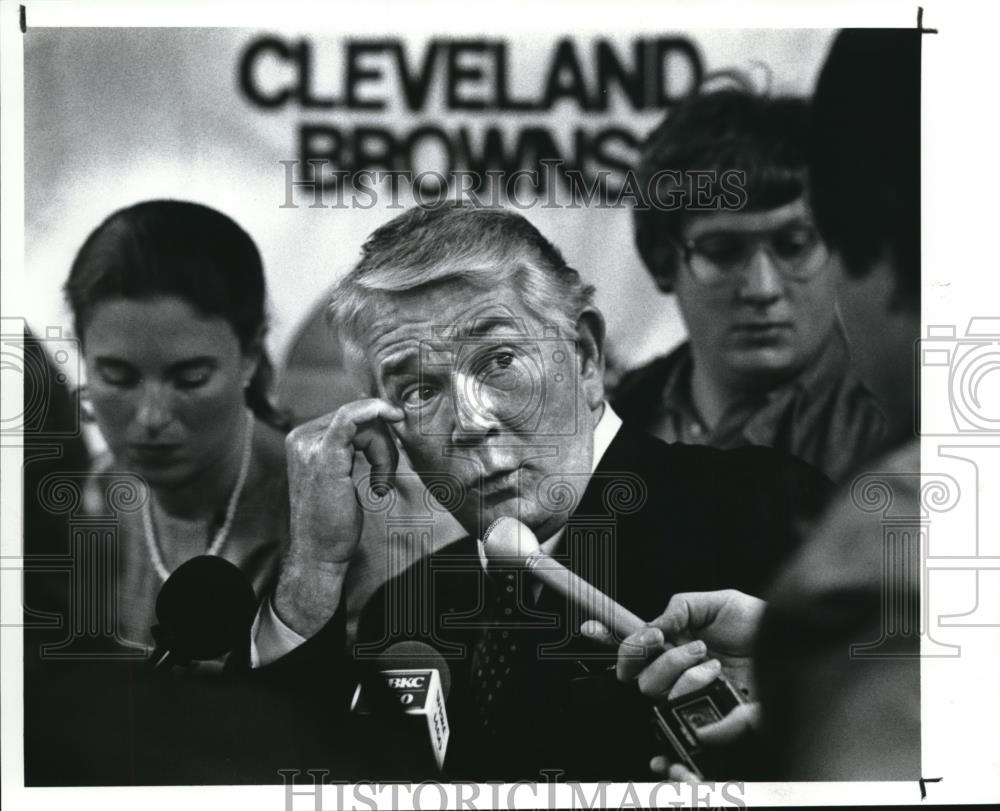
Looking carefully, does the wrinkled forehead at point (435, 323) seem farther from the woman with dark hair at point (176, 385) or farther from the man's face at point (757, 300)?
the man's face at point (757, 300)

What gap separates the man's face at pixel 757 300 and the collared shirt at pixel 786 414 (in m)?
0.07

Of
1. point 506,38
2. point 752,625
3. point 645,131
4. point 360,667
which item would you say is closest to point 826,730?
point 752,625

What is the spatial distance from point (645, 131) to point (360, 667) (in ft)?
6.91

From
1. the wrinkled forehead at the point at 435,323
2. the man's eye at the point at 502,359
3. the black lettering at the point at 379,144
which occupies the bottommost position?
the man's eye at the point at 502,359

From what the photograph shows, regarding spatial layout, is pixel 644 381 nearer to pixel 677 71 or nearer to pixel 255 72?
pixel 677 71

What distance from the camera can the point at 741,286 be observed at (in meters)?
4.12

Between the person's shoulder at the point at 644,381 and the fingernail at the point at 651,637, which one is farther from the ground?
the person's shoulder at the point at 644,381

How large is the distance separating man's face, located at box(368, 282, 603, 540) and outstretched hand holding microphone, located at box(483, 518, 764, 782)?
118mm

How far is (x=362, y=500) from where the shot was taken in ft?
13.5

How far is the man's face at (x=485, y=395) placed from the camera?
4.09m

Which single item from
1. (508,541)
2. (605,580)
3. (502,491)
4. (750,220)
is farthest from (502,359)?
(750,220)

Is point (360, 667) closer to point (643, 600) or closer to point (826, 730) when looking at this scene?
point (643, 600)

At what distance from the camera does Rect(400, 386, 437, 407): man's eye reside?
161 inches

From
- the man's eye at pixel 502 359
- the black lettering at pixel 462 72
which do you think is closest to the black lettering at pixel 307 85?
the black lettering at pixel 462 72
